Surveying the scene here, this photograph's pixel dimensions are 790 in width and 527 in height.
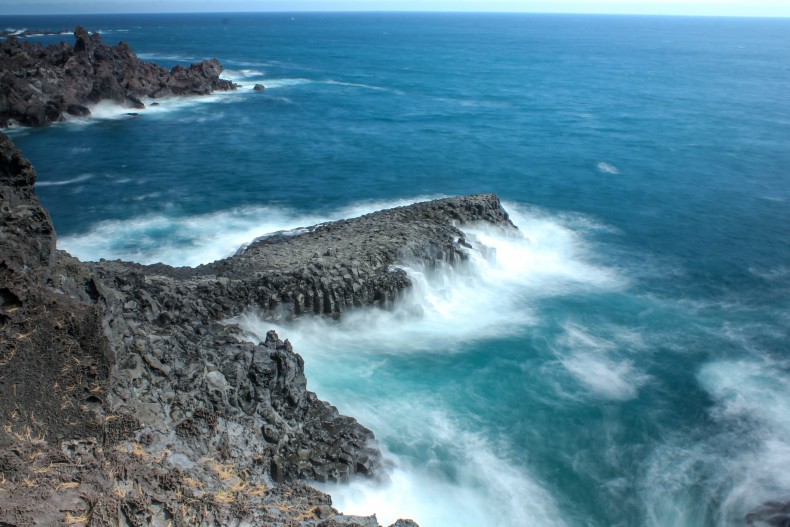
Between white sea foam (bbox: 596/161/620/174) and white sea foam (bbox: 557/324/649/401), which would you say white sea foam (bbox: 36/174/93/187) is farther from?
white sea foam (bbox: 596/161/620/174)

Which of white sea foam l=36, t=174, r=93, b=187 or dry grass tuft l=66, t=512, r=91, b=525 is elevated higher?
dry grass tuft l=66, t=512, r=91, b=525

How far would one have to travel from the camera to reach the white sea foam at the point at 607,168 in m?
55.0

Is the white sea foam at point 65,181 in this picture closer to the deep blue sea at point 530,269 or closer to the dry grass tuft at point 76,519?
the deep blue sea at point 530,269

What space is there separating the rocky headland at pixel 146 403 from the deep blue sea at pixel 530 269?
245 cm

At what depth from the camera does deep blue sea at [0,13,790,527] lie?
2114 cm

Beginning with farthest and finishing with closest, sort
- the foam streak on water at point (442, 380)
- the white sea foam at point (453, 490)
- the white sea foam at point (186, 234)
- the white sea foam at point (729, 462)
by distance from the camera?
1. the white sea foam at point (186, 234)
2. the white sea foam at point (729, 462)
3. the foam streak on water at point (442, 380)
4. the white sea foam at point (453, 490)

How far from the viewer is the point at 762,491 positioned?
2017 cm

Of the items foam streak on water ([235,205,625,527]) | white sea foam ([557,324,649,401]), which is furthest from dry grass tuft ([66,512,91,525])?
white sea foam ([557,324,649,401])

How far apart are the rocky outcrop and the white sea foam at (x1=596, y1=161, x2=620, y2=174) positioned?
5584 cm

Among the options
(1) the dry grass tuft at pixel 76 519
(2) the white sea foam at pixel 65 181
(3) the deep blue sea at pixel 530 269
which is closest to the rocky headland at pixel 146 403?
(1) the dry grass tuft at pixel 76 519

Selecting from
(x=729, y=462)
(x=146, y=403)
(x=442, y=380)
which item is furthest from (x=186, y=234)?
(x=729, y=462)

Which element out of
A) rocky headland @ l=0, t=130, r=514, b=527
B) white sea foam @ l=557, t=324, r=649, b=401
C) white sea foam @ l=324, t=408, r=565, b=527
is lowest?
white sea foam @ l=324, t=408, r=565, b=527

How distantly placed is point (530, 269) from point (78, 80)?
67157 mm

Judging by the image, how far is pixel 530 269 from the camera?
119 feet
